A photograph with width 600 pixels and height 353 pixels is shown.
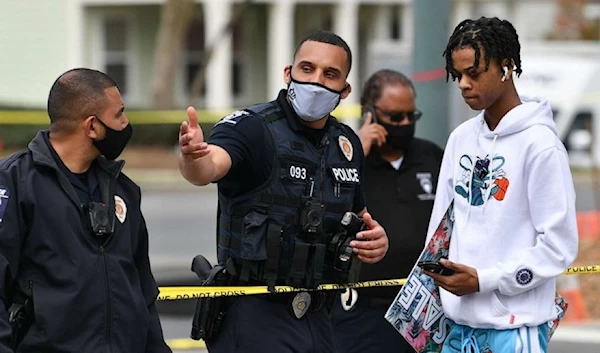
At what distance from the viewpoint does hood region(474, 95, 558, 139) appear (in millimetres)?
4281

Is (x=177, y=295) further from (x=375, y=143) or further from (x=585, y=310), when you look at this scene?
(x=585, y=310)

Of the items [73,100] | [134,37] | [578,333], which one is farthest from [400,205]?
[134,37]

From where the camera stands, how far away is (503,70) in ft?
14.1

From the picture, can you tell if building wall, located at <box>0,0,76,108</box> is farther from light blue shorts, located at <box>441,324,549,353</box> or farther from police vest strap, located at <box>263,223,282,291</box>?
light blue shorts, located at <box>441,324,549,353</box>

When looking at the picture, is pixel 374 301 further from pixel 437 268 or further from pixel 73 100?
pixel 73 100

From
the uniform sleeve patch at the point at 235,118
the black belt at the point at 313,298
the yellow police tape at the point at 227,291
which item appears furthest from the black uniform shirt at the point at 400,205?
the uniform sleeve patch at the point at 235,118

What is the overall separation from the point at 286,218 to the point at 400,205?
4.18 feet

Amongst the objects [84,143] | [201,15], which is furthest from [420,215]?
[201,15]

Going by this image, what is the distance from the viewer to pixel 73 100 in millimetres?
4098

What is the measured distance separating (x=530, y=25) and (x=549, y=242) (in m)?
40.1

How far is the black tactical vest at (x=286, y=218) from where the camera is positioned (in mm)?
4508

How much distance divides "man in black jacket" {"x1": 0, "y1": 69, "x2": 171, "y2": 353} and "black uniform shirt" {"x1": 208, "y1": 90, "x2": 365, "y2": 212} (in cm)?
39

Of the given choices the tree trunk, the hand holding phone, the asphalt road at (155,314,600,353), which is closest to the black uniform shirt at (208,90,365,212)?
the hand holding phone

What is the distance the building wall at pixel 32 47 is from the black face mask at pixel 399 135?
81.3 feet
